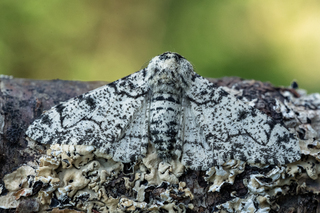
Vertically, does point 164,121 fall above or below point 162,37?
below

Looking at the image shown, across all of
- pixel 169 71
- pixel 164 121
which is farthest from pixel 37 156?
pixel 169 71

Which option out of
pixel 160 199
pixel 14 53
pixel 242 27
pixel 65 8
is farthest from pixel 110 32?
pixel 160 199

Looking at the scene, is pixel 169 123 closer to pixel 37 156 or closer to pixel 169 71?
pixel 169 71

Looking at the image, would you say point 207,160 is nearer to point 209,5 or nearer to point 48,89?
point 48,89

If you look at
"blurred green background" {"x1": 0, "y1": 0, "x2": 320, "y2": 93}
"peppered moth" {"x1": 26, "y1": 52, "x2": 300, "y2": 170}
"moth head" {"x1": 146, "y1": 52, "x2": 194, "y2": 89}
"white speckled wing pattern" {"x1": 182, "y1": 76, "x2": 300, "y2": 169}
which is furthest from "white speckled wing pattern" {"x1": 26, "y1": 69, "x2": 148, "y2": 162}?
"blurred green background" {"x1": 0, "y1": 0, "x2": 320, "y2": 93}

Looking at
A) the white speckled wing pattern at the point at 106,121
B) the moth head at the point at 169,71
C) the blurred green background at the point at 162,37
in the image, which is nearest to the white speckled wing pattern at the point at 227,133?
the moth head at the point at 169,71

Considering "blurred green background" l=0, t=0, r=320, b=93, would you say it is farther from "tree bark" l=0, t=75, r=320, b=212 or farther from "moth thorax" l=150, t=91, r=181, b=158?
"tree bark" l=0, t=75, r=320, b=212

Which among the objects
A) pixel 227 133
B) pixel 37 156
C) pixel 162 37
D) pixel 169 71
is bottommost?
pixel 37 156
